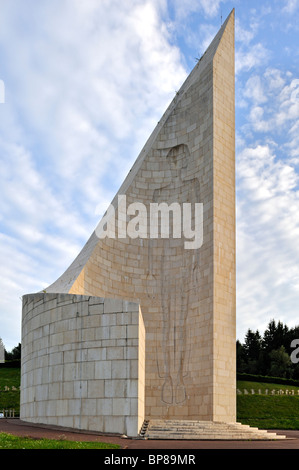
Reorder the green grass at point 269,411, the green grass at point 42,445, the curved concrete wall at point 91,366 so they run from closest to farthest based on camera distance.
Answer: the green grass at point 42,445, the curved concrete wall at point 91,366, the green grass at point 269,411

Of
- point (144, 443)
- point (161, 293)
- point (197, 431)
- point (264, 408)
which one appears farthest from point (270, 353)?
point (144, 443)

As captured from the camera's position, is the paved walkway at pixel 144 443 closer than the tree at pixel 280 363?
Yes

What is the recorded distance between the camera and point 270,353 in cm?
4300

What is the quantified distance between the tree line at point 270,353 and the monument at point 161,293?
25.8m

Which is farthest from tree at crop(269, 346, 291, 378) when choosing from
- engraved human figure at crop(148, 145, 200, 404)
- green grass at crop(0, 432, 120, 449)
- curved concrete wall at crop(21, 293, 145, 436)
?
green grass at crop(0, 432, 120, 449)

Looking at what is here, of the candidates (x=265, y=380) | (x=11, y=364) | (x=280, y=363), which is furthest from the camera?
(x=280, y=363)

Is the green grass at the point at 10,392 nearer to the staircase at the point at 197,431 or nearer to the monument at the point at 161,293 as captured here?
the monument at the point at 161,293

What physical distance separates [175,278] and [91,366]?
256 inches

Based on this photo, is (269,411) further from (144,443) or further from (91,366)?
(144,443)

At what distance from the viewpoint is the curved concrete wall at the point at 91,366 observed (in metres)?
11.4

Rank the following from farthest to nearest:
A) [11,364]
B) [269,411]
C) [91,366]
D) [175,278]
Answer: [11,364]
[269,411]
[175,278]
[91,366]

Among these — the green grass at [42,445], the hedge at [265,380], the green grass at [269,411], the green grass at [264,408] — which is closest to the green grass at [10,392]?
the green grass at [264,408]
